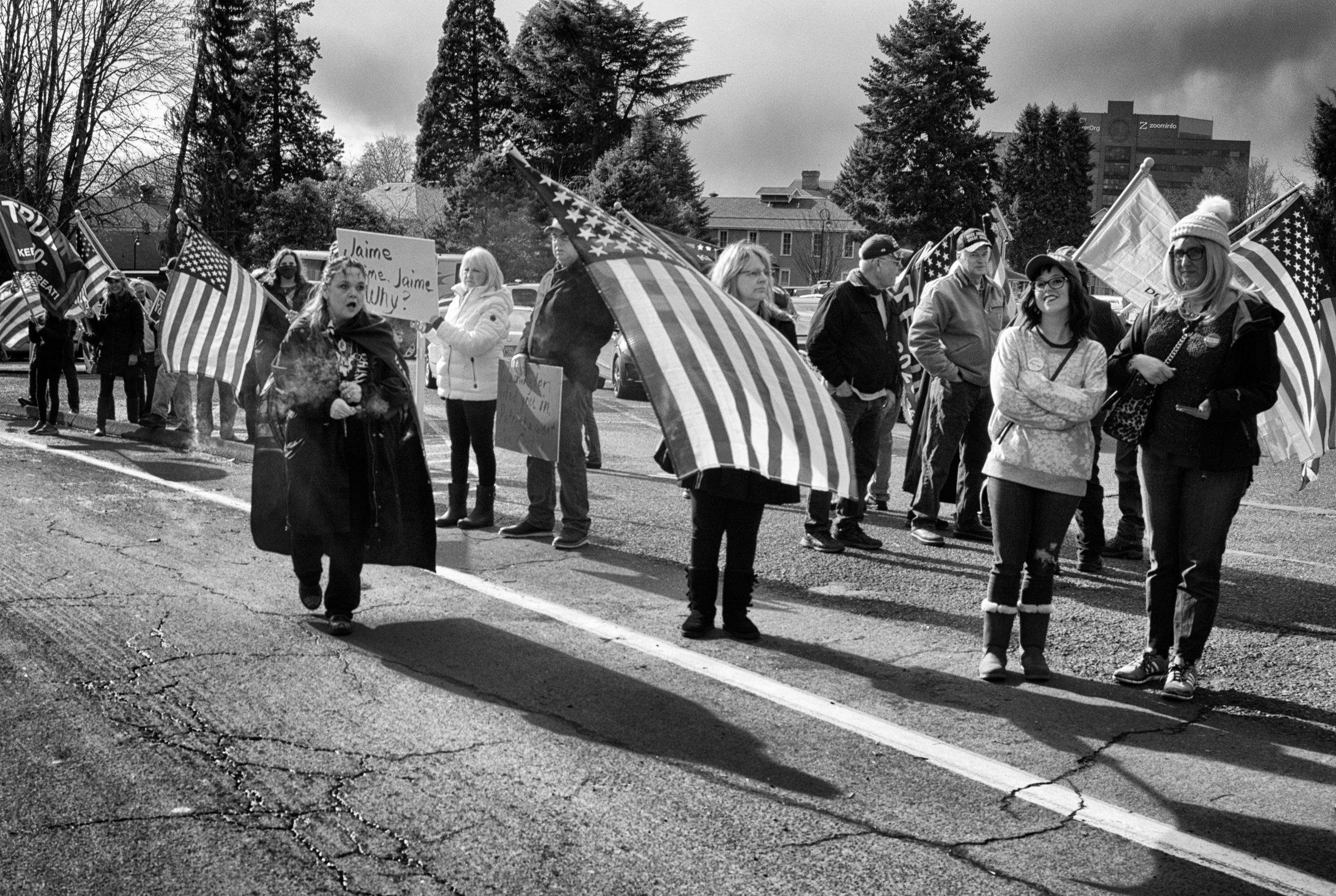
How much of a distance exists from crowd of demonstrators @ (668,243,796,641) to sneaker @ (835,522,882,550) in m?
2.31

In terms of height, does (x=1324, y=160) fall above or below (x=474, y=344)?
above

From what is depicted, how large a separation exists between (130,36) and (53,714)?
1498 inches

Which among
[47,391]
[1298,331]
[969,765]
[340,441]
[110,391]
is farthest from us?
[47,391]

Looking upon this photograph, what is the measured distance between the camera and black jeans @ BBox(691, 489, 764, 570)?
19.7 ft

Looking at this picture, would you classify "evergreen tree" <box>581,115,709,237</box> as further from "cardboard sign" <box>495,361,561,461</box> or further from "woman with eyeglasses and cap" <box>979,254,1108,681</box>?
"woman with eyeglasses and cap" <box>979,254,1108,681</box>

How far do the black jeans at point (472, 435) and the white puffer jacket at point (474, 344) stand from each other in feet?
0.24

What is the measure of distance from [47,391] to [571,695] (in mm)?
11094

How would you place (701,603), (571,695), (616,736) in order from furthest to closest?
1. (701,603)
2. (571,695)
3. (616,736)

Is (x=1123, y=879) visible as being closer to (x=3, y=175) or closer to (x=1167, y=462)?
(x=1167, y=462)

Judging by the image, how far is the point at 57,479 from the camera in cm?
1041

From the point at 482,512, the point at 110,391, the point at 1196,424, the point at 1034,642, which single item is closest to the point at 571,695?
the point at 1034,642

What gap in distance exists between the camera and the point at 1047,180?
7850 centimetres

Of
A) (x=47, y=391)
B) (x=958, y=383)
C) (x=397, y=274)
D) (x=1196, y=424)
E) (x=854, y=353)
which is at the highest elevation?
(x=397, y=274)

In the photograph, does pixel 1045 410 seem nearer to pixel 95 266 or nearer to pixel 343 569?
pixel 343 569
